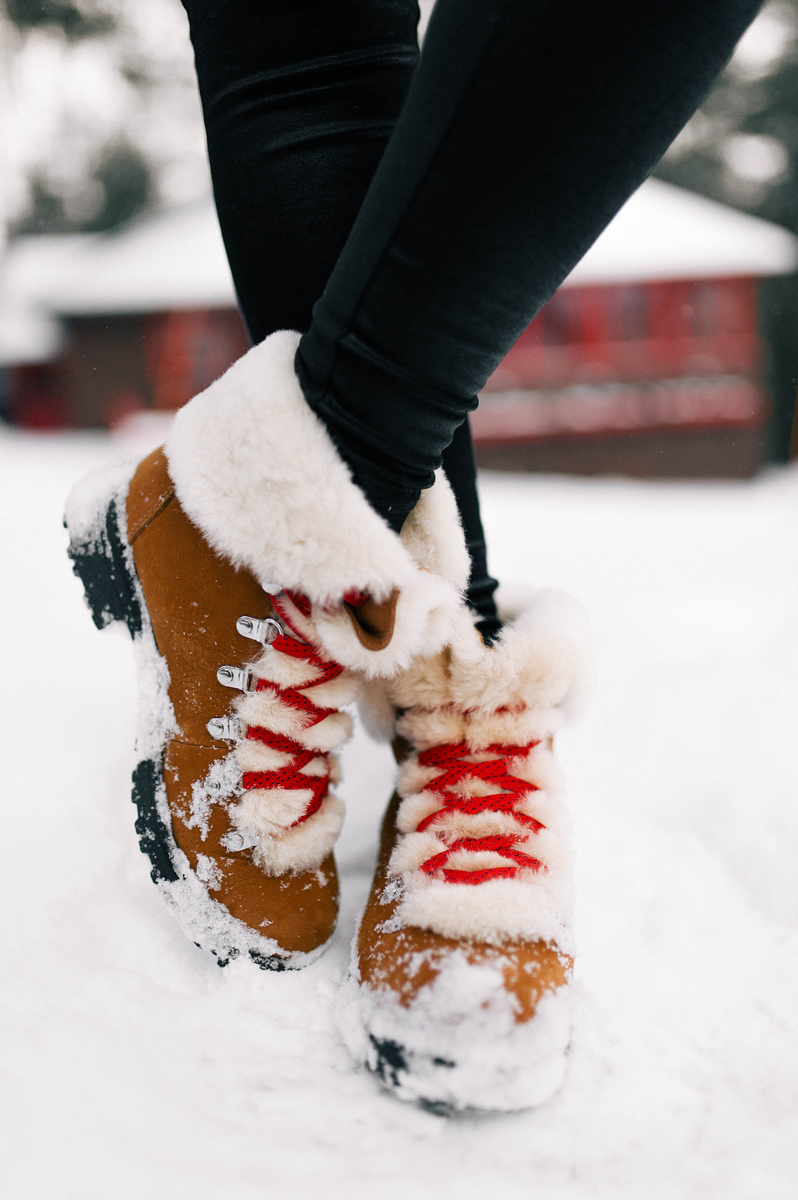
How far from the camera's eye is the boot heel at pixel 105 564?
56 centimetres

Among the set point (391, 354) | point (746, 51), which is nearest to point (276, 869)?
point (391, 354)

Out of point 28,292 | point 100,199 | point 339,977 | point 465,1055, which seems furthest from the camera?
point 100,199

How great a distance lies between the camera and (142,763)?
0.53 metres

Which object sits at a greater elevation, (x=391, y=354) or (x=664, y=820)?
(x=391, y=354)

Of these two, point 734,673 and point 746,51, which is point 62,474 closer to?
point 734,673

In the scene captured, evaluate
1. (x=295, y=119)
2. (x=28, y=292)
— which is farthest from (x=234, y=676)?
Answer: (x=28, y=292)

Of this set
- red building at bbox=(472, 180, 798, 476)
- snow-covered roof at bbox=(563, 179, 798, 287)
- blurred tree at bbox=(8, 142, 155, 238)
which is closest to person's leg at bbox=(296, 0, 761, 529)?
red building at bbox=(472, 180, 798, 476)

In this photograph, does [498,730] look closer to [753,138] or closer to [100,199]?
[753,138]

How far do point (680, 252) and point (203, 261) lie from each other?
3262 mm

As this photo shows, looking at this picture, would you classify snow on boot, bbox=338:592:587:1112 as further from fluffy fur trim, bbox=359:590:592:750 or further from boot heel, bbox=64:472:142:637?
boot heel, bbox=64:472:142:637

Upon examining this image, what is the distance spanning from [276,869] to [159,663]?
0.17 meters

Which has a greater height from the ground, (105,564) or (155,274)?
(105,564)

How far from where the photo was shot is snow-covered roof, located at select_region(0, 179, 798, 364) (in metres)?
4.72

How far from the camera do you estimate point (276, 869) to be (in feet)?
1.67
